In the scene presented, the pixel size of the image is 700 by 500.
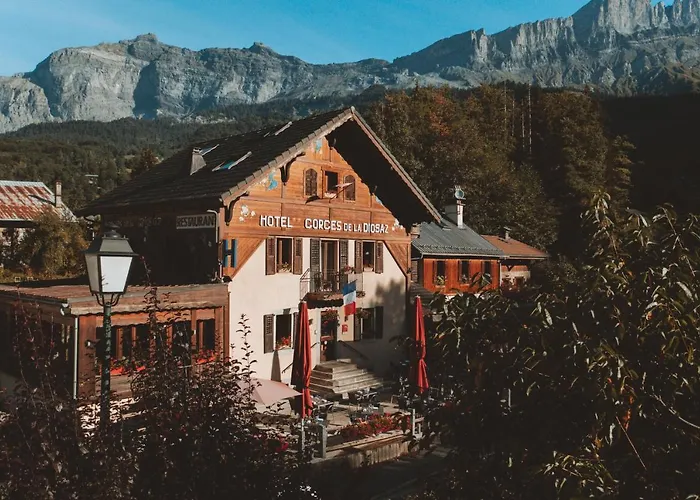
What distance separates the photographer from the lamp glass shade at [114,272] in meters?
6.84

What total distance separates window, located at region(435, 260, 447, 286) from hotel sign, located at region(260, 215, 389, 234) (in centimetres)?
840

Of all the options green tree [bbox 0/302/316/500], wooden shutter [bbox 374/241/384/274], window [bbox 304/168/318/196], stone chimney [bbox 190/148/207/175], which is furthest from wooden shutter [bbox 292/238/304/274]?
green tree [bbox 0/302/316/500]

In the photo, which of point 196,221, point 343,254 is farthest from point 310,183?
point 196,221

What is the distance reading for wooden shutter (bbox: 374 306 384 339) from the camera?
2350cm

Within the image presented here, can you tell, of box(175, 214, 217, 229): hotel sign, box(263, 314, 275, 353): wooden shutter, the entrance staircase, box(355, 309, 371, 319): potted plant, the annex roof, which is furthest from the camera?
box(355, 309, 371, 319): potted plant

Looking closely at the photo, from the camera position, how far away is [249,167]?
19.6 m

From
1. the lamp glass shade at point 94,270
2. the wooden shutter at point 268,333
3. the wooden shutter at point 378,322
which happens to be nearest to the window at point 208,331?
the wooden shutter at point 268,333

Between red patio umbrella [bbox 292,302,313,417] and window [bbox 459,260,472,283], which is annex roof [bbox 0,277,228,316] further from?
window [bbox 459,260,472,283]

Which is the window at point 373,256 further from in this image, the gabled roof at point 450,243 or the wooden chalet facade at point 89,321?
the wooden chalet facade at point 89,321

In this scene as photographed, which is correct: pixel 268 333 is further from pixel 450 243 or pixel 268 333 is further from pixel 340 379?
pixel 450 243

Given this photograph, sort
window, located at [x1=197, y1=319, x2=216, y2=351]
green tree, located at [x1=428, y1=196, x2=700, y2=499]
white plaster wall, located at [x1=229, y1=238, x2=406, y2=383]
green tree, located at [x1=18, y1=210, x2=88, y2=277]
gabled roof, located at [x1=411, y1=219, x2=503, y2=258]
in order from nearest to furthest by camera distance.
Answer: green tree, located at [x1=428, y1=196, x2=700, y2=499] < window, located at [x1=197, y1=319, x2=216, y2=351] < white plaster wall, located at [x1=229, y1=238, x2=406, y2=383] < gabled roof, located at [x1=411, y1=219, x2=503, y2=258] < green tree, located at [x1=18, y1=210, x2=88, y2=277]

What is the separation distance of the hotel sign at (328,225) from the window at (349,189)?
0.97 m

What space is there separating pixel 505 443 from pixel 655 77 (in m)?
196

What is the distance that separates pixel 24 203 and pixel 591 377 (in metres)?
43.0
